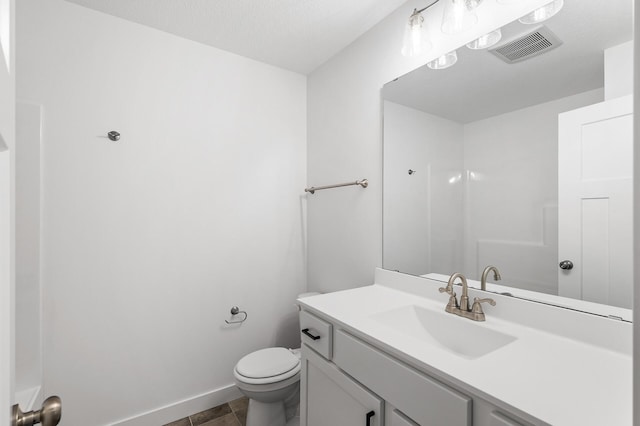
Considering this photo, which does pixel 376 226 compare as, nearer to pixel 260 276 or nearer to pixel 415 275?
pixel 415 275

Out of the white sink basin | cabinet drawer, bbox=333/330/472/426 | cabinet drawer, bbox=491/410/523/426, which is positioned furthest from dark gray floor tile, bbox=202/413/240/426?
cabinet drawer, bbox=491/410/523/426

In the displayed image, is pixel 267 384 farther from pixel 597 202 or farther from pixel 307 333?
pixel 597 202

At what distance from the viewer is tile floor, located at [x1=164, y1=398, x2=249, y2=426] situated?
5.93ft

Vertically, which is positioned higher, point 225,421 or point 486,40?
point 486,40

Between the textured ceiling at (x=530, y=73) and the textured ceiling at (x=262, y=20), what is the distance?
0.52 meters

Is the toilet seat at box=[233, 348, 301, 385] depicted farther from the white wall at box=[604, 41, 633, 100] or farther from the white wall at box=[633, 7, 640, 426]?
the white wall at box=[604, 41, 633, 100]

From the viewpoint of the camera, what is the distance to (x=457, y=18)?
124cm

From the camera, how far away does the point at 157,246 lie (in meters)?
1.81

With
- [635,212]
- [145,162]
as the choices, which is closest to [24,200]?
[145,162]

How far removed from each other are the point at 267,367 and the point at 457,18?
1910 mm

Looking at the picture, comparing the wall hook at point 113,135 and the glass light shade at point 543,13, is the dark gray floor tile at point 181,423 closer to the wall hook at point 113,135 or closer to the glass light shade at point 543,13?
the wall hook at point 113,135

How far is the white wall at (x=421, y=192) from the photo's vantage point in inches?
54.7

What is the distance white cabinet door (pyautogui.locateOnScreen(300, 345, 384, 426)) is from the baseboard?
0.87 meters

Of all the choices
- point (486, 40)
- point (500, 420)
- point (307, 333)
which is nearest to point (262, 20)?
point (486, 40)
